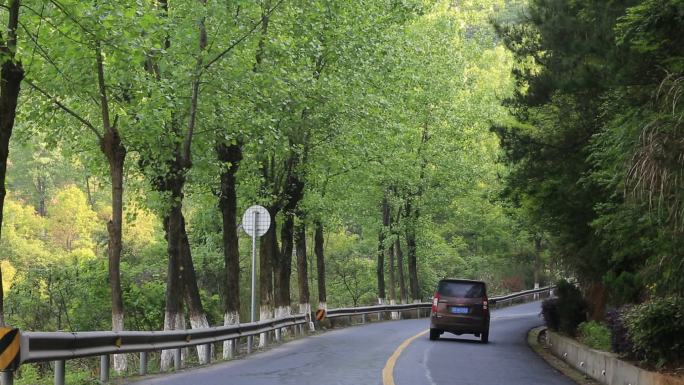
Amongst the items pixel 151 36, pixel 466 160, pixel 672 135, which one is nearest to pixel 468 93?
pixel 466 160

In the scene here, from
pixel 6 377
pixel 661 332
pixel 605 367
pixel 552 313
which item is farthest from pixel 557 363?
pixel 6 377

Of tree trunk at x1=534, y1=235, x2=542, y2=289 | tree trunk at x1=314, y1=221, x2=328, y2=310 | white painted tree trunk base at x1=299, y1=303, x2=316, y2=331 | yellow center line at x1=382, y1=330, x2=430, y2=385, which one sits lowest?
yellow center line at x1=382, y1=330, x2=430, y2=385

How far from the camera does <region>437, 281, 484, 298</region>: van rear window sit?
83.1 feet

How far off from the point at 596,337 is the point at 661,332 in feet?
17.8

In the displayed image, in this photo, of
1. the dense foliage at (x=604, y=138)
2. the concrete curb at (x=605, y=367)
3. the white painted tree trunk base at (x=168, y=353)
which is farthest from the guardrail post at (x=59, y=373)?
the concrete curb at (x=605, y=367)

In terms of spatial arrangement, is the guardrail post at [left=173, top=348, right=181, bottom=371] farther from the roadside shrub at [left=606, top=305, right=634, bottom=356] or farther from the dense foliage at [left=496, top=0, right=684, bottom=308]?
the dense foliage at [left=496, top=0, right=684, bottom=308]

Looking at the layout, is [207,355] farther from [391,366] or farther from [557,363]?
[557,363]

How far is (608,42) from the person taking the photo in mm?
16406

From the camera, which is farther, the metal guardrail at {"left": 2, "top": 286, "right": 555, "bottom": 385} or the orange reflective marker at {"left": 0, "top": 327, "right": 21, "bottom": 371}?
the metal guardrail at {"left": 2, "top": 286, "right": 555, "bottom": 385}

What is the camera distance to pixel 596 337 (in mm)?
17750

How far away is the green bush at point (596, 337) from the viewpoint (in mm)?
16888

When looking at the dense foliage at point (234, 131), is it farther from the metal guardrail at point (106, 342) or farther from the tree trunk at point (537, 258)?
the tree trunk at point (537, 258)

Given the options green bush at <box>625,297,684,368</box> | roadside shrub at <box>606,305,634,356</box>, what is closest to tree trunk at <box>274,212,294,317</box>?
roadside shrub at <box>606,305,634,356</box>

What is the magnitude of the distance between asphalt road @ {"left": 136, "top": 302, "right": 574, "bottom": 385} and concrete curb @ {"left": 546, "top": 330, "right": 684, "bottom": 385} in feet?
2.14
